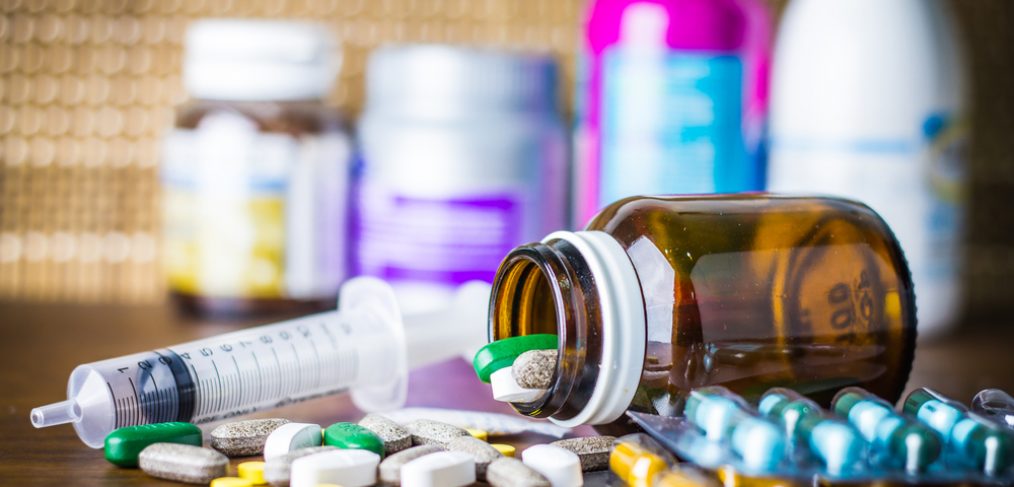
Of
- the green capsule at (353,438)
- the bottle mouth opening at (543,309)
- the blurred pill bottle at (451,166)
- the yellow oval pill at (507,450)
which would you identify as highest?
the blurred pill bottle at (451,166)

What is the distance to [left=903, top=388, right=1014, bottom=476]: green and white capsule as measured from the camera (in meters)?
0.43

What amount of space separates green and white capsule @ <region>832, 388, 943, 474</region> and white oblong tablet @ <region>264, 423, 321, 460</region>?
24 centimetres

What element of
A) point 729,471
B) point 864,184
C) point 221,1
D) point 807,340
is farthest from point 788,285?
point 221,1

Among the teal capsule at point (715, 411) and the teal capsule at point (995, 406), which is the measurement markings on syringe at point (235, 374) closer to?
the teal capsule at point (715, 411)

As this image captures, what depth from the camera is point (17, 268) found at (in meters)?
0.92

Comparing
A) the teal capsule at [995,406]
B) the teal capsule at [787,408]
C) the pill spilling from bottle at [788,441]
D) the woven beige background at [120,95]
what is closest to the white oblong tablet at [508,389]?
the pill spilling from bottle at [788,441]

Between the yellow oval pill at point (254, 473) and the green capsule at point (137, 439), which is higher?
the green capsule at point (137, 439)

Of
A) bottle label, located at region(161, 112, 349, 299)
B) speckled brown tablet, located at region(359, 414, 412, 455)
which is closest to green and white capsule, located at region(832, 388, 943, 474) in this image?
speckled brown tablet, located at region(359, 414, 412, 455)

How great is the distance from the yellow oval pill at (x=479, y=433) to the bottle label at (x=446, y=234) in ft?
0.81

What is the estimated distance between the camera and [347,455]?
462 millimetres

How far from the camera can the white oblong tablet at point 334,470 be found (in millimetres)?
446

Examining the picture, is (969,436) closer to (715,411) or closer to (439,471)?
(715,411)

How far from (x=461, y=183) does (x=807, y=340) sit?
1.08 feet

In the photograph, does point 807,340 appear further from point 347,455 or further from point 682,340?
point 347,455
